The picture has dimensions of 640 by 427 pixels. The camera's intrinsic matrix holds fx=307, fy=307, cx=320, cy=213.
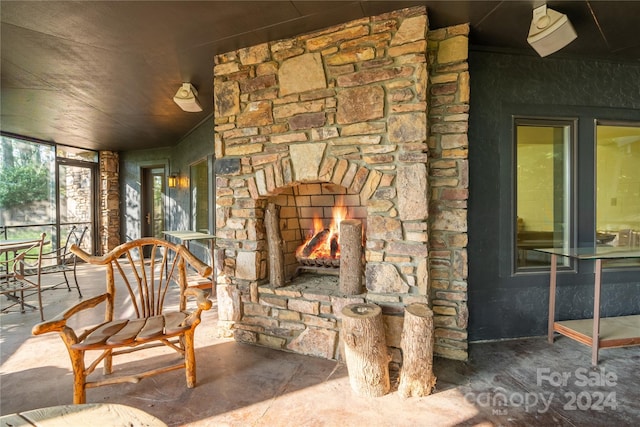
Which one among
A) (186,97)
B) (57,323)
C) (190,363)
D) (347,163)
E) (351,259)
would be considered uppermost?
(186,97)

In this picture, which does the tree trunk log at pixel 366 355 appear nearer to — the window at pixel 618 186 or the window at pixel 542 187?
the window at pixel 542 187

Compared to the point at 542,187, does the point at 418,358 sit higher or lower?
lower

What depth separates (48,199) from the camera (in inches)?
229

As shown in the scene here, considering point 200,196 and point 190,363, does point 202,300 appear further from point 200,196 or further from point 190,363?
point 200,196

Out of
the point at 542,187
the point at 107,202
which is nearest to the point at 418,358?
the point at 542,187

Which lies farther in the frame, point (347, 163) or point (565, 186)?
point (565, 186)

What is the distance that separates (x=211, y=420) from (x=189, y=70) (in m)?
2.85

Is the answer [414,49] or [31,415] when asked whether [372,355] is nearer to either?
[31,415]

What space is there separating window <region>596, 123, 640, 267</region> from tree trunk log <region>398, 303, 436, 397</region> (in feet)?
7.40

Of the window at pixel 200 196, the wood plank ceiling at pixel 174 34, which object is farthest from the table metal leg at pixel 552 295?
the window at pixel 200 196

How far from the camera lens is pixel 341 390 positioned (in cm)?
193

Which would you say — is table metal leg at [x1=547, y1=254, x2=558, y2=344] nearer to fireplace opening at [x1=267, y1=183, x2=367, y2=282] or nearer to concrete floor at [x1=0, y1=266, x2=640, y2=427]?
concrete floor at [x1=0, y1=266, x2=640, y2=427]

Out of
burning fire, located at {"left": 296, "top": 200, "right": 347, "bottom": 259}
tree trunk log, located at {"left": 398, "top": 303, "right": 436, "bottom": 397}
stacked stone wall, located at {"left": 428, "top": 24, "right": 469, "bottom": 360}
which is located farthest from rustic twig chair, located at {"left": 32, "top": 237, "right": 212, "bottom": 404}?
stacked stone wall, located at {"left": 428, "top": 24, "right": 469, "bottom": 360}

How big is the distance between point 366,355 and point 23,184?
22.0 ft
